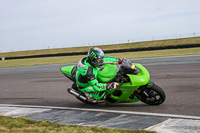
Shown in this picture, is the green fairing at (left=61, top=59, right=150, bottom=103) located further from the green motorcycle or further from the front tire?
the front tire

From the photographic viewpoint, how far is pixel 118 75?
21.8ft

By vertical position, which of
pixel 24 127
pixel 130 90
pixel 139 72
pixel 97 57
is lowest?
pixel 24 127

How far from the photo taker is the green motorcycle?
632 cm

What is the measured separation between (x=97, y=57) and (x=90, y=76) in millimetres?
536

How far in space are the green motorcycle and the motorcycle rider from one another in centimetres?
12

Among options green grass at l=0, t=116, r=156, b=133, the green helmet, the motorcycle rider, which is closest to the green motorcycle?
the motorcycle rider

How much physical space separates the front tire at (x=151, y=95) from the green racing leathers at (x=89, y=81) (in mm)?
944

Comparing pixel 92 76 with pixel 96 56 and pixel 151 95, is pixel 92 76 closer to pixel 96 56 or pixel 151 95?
pixel 96 56

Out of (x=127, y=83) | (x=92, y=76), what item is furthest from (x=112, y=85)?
(x=92, y=76)

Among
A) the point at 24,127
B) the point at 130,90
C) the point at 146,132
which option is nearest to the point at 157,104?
the point at 130,90

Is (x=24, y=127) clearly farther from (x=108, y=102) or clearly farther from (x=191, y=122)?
(x=191, y=122)

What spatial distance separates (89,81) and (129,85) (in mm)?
1074

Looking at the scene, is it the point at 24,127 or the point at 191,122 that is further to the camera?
the point at 24,127

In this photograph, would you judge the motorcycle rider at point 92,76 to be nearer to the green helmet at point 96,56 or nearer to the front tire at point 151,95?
the green helmet at point 96,56
